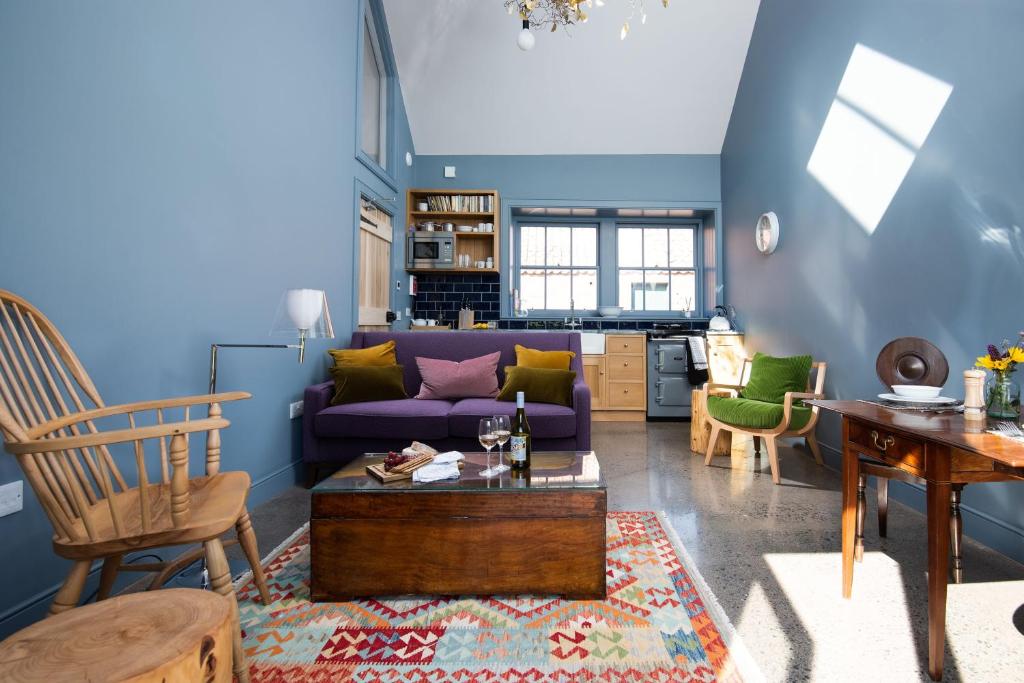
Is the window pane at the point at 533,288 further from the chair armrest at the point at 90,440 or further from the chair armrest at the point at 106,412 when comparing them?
the chair armrest at the point at 90,440

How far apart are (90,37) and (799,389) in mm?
4167

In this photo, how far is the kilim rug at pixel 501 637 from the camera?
141cm

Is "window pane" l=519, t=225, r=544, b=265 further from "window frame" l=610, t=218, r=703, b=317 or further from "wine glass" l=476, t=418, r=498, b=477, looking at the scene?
"wine glass" l=476, t=418, r=498, b=477

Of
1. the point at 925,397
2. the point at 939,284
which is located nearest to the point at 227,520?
the point at 925,397

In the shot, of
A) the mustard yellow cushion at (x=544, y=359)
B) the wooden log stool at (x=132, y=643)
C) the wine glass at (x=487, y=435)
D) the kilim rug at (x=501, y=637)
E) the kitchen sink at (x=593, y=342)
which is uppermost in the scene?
the kitchen sink at (x=593, y=342)

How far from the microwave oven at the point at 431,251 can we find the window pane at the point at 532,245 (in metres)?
1.11

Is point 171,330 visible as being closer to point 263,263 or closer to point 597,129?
point 263,263

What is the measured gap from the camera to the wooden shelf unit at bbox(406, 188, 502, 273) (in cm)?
564

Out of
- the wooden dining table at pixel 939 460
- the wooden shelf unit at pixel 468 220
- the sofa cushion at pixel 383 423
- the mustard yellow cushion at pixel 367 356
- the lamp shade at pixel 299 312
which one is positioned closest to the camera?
the wooden dining table at pixel 939 460

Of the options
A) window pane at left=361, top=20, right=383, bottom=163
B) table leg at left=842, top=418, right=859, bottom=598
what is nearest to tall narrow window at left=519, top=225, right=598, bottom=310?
window pane at left=361, top=20, right=383, bottom=163

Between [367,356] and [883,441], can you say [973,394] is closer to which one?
[883,441]

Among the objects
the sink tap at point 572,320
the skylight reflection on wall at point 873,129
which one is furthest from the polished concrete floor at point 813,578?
the sink tap at point 572,320

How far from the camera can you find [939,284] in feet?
8.38

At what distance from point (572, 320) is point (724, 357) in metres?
1.74
